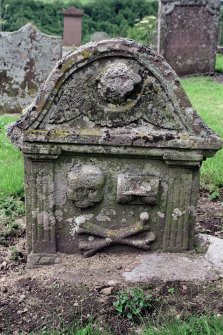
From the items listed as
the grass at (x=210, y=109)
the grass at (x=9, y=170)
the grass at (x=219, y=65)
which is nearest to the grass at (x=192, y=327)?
the grass at (x=9, y=170)

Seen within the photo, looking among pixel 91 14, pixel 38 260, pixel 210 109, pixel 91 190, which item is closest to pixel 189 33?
pixel 210 109

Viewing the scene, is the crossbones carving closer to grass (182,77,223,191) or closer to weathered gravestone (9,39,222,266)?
weathered gravestone (9,39,222,266)

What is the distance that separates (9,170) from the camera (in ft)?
18.2

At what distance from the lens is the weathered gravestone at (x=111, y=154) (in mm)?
3336

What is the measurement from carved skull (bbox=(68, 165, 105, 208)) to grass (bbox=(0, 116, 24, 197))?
1.22m

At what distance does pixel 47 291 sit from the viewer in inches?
132

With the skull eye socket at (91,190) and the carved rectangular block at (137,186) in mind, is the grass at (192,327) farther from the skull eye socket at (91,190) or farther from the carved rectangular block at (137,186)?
the skull eye socket at (91,190)

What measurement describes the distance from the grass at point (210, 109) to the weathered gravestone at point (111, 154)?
6.05 ft

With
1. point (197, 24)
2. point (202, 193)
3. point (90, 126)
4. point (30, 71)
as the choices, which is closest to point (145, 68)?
point (90, 126)

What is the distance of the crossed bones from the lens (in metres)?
3.64

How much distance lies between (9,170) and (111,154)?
2.37 metres

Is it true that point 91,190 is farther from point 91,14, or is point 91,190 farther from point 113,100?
point 91,14

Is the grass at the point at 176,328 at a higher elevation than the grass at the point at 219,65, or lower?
lower

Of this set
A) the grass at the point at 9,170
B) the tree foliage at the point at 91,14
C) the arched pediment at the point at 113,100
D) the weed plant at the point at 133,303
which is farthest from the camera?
the tree foliage at the point at 91,14
